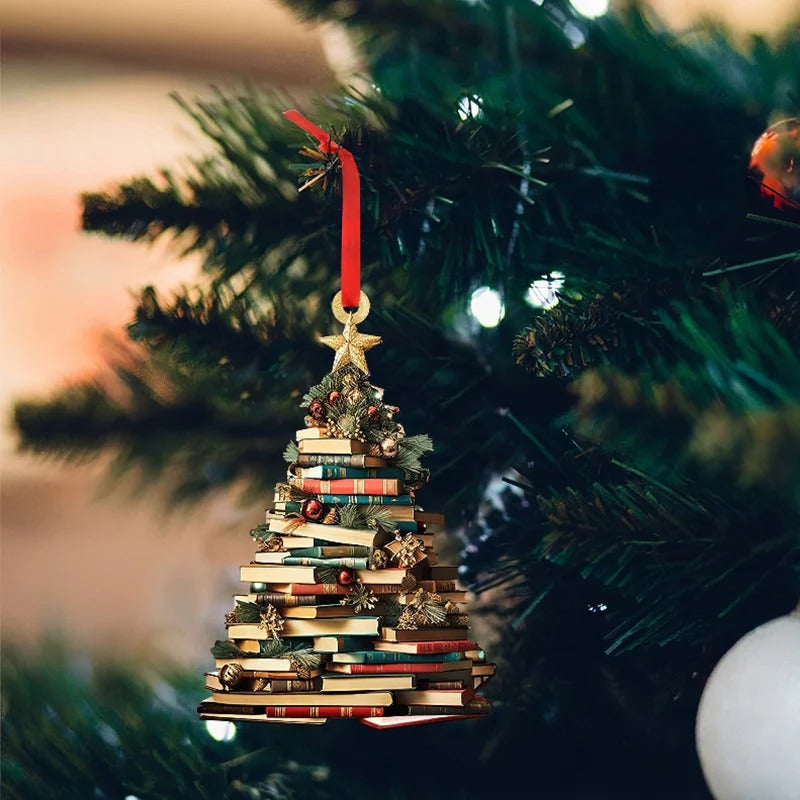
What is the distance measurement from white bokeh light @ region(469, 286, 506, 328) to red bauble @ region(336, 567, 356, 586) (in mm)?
232

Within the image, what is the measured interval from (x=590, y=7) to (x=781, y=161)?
165mm

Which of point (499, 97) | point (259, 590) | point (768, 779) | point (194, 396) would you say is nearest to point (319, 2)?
point (499, 97)

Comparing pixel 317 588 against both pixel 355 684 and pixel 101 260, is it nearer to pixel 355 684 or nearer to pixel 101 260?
pixel 355 684

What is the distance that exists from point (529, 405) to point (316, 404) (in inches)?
7.2

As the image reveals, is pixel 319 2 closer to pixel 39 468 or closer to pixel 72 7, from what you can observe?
pixel 72 7

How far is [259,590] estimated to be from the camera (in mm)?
571

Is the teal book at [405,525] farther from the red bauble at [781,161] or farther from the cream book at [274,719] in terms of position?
the red bauble at [781,161]

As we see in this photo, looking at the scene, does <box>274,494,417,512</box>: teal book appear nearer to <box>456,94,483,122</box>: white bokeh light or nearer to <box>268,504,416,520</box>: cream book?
<box>268,504,416,520</box>: cream book

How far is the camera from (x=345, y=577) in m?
0.56

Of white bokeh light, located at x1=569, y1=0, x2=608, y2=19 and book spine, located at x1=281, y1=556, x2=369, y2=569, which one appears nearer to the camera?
book spine, located at x1=281, y1=556, x2=369, y2=569

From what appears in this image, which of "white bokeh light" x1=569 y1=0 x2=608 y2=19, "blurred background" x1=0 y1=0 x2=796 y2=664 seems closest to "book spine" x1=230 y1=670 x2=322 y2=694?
"blurred background" x1=0 y1=0 x2=796 y2=664

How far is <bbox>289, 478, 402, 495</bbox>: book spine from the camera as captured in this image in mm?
577

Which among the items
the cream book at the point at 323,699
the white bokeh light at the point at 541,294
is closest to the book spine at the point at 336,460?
the cream book at the point at 323,699

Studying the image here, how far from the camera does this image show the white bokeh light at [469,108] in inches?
26.0
